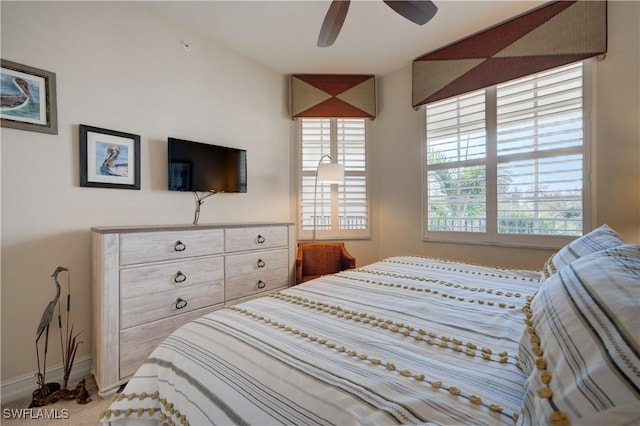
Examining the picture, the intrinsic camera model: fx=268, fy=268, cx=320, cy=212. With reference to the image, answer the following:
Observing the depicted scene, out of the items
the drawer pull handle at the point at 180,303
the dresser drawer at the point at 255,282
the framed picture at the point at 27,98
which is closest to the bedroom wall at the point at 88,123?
the framed picture at the point at 27,98

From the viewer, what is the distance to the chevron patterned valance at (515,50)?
2156 mm

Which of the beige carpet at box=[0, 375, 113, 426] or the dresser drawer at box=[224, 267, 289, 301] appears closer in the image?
the beige carpet at box=[0, 375, 113, 426]

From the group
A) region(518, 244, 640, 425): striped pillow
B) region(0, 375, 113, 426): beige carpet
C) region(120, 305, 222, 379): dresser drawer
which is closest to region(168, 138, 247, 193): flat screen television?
region(120, 305, 222, 379): dresser drawer

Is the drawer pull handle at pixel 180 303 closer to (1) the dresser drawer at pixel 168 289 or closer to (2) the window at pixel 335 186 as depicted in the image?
(1) the dresser drawer at pixel 168 289

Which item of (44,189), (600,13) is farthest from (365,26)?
(44,189)

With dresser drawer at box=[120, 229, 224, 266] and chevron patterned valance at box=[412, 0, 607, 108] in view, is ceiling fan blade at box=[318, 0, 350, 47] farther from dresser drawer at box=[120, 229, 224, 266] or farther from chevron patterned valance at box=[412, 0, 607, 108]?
dresser drawer at box=[120, 229, 224, 266]

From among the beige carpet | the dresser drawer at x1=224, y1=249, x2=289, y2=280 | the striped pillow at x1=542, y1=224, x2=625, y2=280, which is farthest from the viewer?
the dresser drawer at x1=224, y1=249, x2=289, y2=280

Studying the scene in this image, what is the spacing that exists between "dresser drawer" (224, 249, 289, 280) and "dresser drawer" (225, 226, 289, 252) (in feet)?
0.21

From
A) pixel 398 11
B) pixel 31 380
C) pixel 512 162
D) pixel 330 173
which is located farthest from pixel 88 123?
pixel 512 162

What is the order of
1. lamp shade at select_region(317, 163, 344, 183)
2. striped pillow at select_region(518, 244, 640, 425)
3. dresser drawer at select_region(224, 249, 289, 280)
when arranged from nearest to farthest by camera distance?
striped pillow at select_region(518, 244, 640, 425) < dresser drawer at select_region(224, 249, 289, 280) < lamp shade at select_region(317, 163, 344, 183)

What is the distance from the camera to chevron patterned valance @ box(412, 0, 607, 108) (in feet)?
7.07

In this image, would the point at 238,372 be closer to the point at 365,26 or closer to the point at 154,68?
the point at 154,68

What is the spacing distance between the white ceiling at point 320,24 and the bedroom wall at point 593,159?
54 cm

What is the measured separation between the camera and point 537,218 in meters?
2.42
